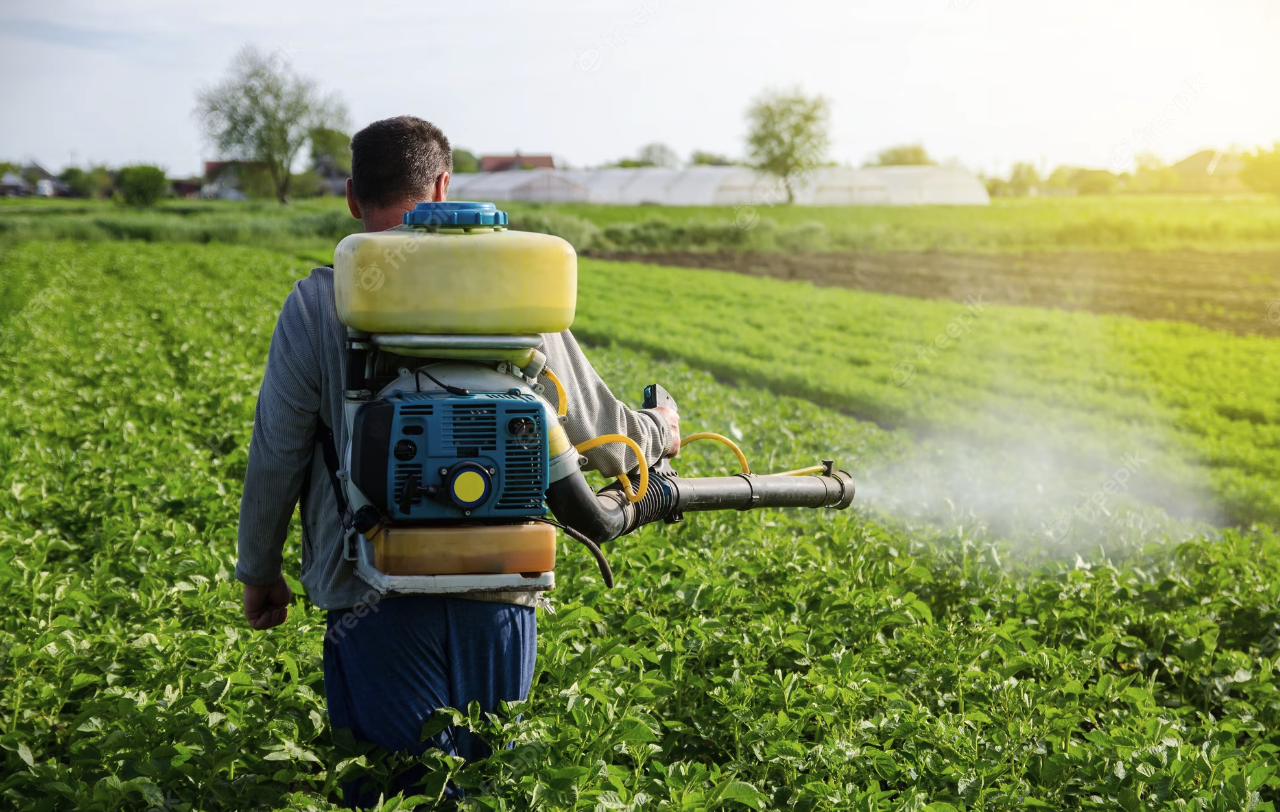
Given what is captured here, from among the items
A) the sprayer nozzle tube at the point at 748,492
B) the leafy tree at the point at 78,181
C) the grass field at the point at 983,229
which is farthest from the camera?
the leafy tree at the point at 78,181

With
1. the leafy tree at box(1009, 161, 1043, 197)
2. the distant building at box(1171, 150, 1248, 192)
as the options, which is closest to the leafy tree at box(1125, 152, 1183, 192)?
the distant building at box(1171, 150, 1248, 192)

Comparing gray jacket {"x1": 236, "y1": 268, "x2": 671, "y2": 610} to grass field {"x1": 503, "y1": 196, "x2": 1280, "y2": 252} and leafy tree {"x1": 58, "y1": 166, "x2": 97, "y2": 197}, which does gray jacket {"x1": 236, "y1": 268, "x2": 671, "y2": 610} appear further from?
leafy tree {"x1": 58, "y1": 166, "x2": 97, "y2": 197}

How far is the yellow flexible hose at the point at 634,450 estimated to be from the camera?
2.16 metres

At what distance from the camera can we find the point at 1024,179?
71.7 meters

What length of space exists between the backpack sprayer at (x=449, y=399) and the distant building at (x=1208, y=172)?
178 ft

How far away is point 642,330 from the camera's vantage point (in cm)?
1611

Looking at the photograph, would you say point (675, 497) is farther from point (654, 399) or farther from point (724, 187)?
point (724, 187)

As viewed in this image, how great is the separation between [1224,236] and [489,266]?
33636 mm

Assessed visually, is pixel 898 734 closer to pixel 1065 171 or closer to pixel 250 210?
pixel 250 210

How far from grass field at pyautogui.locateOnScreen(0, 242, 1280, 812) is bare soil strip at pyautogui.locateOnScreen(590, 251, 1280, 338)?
1489cm

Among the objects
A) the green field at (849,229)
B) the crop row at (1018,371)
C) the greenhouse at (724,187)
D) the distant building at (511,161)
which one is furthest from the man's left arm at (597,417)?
the distant building at (511,161)

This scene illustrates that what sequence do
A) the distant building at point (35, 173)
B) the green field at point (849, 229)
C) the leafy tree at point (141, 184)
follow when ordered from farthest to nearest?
1. the distant building at point (35, 173)
2. the leafy tree at point (141, 184)
3. the green field at point (849, 229)

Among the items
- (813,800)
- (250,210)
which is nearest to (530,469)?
(813,800)

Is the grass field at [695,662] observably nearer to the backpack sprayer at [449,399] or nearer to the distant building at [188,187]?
the backpack sprayer at [449,399]
